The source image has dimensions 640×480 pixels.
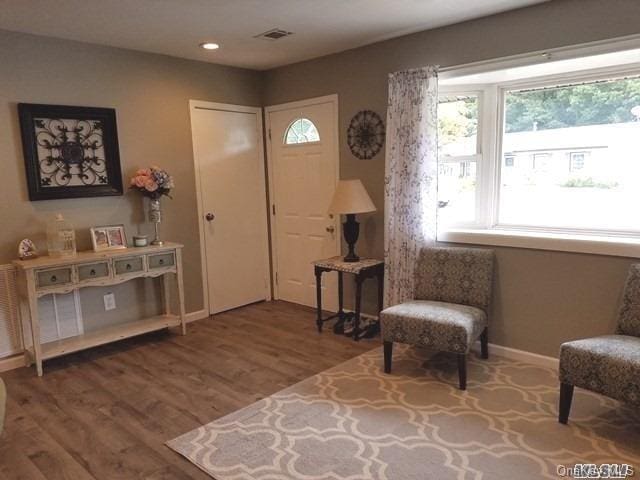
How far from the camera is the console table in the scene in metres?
3.18

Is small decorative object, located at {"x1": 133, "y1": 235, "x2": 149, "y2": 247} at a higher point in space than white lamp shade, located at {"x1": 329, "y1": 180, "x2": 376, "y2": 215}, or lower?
lower

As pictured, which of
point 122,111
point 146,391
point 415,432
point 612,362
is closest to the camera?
point 612,362

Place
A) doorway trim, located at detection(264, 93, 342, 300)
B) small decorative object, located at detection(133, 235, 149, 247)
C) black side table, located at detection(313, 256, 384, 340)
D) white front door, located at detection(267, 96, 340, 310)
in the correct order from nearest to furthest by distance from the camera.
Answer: black side table, located at detection(313, 256, 384, 340)
small decorative object, located at detection(133, 235, 149, 247)
doorway trim, located at detection(264, 93, 342, 300)
white front door, located at detection(267, 96, 340, 310)

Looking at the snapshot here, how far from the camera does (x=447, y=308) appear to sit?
3.11m

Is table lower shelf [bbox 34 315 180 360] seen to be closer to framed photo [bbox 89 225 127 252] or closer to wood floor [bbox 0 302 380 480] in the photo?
wood floor [bbox 0 302 380 480]

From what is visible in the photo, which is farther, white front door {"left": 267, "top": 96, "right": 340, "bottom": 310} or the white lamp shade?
white front door {"left": 267, "top": 96, "right": 340, "bottom": 310}

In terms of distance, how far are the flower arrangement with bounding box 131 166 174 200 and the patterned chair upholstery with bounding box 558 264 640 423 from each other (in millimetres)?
3130

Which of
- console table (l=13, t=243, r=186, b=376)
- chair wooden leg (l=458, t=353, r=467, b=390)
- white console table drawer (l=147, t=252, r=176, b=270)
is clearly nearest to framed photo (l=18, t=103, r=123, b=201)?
console table (l=13, t=243, r=186, b=376)

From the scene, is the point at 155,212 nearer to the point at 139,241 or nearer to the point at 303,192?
the point at 139,241

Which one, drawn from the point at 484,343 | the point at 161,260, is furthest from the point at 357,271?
the point at 161,260

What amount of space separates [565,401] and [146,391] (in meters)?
2.48

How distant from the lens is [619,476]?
2.02 metres

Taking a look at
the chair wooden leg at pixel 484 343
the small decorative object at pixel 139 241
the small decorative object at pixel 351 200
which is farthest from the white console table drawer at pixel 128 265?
the chair wooden leg at pixel 484 343

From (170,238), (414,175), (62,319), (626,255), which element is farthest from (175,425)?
(626,255)
